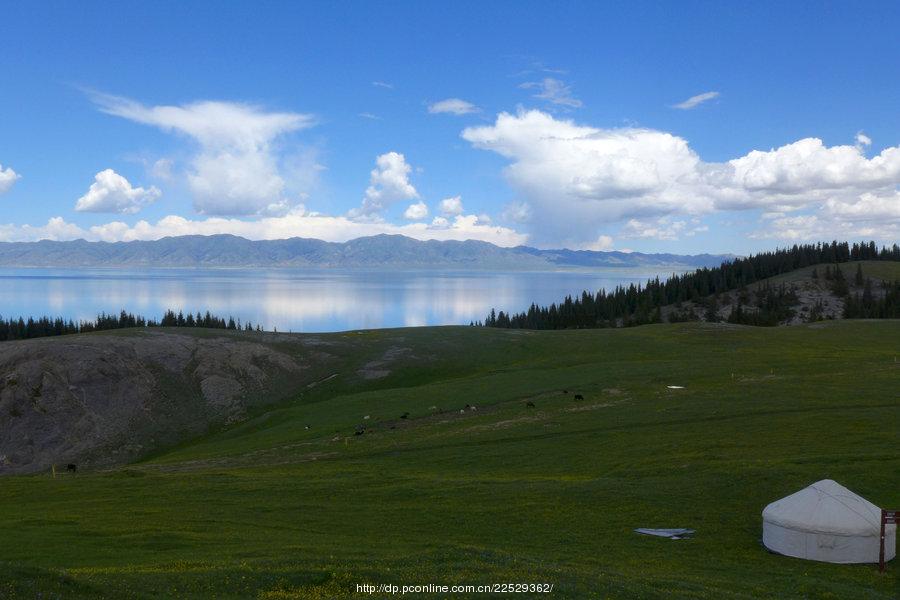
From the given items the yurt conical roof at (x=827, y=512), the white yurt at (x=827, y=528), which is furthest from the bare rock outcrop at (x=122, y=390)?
the yurt conical roof at (x=827, y=512)

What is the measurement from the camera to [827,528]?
89.9ft

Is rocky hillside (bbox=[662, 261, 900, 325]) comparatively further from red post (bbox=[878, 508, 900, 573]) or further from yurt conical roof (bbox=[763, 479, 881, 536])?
red post (bbox=[878, 508, 900, 573])

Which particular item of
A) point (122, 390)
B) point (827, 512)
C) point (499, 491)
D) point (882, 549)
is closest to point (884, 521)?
point (882, 549)

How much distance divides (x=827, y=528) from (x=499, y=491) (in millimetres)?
17000

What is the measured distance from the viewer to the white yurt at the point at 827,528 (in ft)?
88.4

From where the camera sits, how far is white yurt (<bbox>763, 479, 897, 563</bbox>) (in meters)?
26.9

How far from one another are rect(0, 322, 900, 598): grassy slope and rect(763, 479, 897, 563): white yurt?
71 cm

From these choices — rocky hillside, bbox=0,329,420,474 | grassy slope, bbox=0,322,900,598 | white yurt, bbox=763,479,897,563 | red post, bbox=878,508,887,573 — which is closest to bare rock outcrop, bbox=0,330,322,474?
rocky hillside, bbox=0,329,420,474

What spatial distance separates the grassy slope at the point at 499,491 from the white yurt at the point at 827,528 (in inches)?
27.8

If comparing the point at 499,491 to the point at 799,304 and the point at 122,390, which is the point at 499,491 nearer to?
the point at 122,390

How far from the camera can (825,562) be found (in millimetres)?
27500

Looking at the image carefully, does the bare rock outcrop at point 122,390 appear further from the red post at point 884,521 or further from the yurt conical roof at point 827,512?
the red post at point 884,521

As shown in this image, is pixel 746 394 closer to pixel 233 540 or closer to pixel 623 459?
pixel 623 459

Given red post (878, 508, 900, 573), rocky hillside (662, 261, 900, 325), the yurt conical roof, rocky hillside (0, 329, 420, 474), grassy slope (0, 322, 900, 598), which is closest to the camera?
grassy slope (0, 322, 900, 598)
